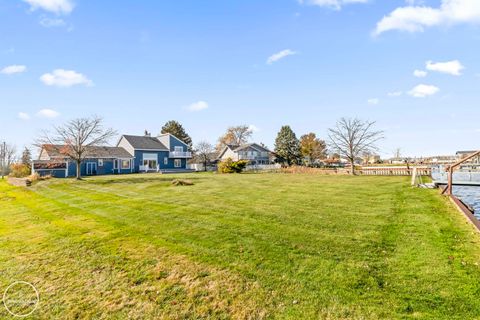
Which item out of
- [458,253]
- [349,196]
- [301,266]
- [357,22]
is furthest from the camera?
[357,22]

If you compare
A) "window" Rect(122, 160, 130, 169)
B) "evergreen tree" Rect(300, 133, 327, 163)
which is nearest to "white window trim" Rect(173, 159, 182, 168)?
"window" Rect(122, 160, 130, 169)

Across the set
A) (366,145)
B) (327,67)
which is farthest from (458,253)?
(366,145)

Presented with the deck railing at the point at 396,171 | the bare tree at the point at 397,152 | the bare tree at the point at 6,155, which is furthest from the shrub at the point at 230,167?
the bare tree at the point at 397,152

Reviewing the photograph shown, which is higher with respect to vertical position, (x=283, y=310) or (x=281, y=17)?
(x=281, y=17)

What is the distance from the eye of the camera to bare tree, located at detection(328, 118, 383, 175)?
107 feet

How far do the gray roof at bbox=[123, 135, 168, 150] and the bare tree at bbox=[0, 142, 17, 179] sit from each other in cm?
2460

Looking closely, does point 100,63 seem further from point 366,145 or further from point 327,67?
point 366,145

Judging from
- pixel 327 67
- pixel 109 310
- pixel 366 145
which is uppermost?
pixel 327 67

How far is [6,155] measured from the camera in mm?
51562

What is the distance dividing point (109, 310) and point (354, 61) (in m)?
20.9

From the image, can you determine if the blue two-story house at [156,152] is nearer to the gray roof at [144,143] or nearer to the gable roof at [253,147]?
the gray roof at [144,143]

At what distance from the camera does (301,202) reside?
10922 mm

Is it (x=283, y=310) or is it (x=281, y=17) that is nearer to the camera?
(x=283, y=310)

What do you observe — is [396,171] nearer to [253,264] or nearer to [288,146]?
[253,264]
